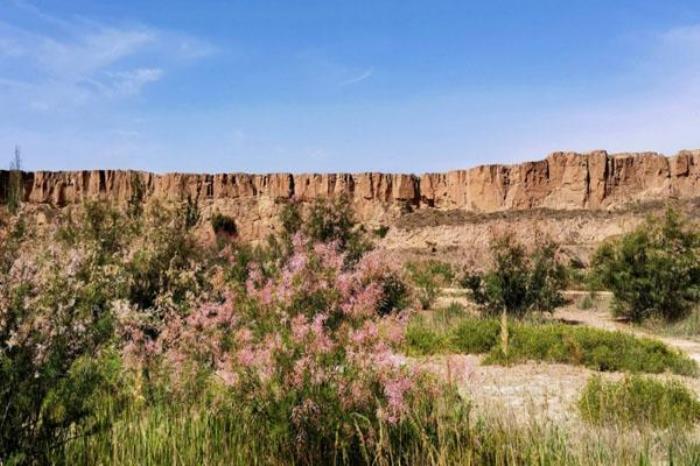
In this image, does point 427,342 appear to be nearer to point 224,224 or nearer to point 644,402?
point 644,402

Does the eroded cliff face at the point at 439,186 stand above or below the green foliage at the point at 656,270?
above

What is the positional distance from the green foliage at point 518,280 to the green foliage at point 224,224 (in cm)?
4558

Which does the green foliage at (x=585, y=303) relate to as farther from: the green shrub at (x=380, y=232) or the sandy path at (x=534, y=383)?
the green shrub at (x=380, y=232)

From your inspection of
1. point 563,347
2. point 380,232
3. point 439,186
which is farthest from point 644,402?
point 439,186

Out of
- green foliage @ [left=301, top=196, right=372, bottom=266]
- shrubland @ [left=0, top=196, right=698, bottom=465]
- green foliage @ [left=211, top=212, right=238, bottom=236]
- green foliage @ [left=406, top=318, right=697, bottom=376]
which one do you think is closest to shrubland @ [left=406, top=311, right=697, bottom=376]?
green foliage @ [left=406, top=318, right=697, bottom=376]

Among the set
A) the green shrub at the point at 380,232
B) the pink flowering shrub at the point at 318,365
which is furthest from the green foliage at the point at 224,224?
the pink flowering shrub at the point at 318,365

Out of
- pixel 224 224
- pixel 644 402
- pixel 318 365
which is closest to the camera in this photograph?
pixel 318 365

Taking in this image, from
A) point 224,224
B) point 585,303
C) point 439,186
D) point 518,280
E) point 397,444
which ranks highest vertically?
point 439,186

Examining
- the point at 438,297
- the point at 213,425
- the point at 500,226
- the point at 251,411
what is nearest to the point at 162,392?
the point at 213,425

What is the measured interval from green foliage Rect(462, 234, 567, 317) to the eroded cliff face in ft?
160

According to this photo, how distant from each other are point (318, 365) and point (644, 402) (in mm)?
4189

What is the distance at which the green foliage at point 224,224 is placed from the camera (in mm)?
61938

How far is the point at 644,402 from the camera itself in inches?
260

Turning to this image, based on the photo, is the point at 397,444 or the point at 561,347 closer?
the point at 397,444
